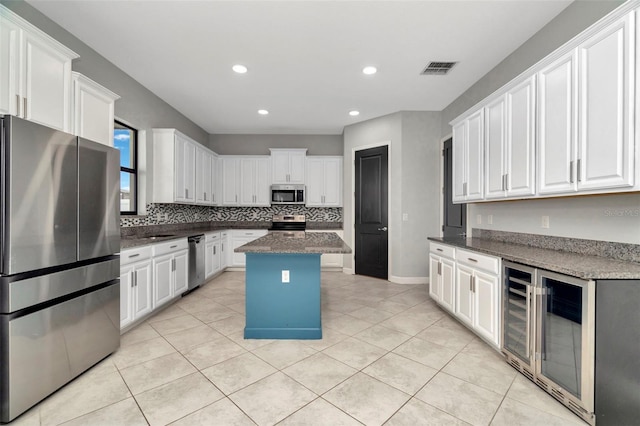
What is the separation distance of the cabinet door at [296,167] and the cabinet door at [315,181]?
5.3 inches

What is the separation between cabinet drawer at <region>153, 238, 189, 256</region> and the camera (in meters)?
3.32

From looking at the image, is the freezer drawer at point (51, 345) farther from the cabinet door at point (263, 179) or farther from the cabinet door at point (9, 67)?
the cabinet door at point (263, 179)

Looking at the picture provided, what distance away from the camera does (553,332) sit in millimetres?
1844

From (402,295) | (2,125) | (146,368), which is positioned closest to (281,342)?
(146,368)

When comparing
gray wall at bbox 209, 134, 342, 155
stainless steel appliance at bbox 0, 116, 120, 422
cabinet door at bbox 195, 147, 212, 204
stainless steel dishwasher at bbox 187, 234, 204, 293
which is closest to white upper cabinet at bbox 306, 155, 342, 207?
gray wall at bbox 209, 134, 342, 155

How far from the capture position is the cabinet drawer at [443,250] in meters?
3.05

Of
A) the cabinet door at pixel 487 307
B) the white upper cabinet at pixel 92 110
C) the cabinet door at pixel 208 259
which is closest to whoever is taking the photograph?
the cabinet door at pixel 487 307

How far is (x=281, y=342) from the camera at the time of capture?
2.68 meters

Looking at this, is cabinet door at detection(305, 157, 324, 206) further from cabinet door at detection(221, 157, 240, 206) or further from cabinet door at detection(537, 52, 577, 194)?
cabinet door at detection(537, 52, 577, 194)

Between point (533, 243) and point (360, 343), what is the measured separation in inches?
78.3

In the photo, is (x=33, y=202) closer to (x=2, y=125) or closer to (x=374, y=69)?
(x=2, y=125)

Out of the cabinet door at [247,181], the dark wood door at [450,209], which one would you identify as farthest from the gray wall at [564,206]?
the cabinet door at [247,181]

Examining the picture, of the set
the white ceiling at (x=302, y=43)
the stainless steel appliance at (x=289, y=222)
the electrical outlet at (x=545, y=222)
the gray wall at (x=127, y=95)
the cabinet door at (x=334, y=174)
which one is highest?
the white ceiling at (x=302, y=43)

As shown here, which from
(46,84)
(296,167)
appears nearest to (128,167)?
(46,84)
